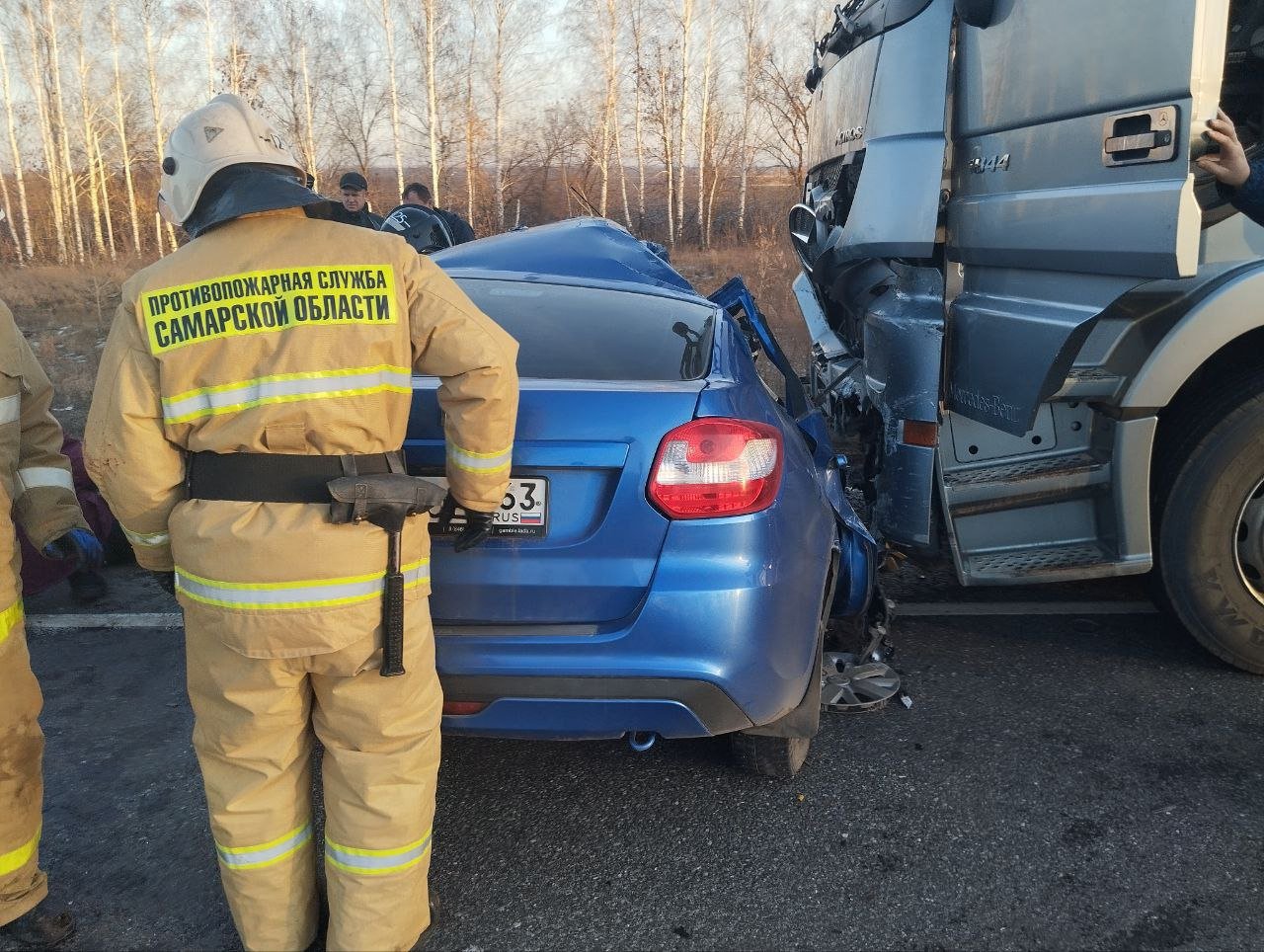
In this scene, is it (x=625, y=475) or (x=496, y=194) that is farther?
(x=496, y=194)

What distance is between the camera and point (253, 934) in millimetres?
2059

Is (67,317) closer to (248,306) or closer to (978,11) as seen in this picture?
(978,11)

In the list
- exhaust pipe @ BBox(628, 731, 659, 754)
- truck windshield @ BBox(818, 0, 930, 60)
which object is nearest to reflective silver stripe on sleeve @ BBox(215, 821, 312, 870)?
exhaust pipe @ BBox(628, 731, 659, 754)

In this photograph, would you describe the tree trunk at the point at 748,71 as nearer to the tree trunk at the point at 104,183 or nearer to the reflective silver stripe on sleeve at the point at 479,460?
the tree trunk at the point at 104,183

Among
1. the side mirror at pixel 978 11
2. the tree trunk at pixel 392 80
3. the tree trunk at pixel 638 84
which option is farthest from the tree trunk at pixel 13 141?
the side mirror at pixel 978 11

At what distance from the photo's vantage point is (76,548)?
239 centimetres

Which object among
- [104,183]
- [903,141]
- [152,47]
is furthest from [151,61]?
[903,141]

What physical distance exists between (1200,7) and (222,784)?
3104mm

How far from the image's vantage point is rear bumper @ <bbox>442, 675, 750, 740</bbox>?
2254 millimetres

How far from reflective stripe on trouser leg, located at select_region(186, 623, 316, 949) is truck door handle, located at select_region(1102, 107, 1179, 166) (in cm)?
263

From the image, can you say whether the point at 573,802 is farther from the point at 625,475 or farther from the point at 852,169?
the point at 852,169

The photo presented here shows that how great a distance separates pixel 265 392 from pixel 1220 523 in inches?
121

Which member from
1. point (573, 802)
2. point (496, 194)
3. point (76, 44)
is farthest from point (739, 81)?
point (573, 802)

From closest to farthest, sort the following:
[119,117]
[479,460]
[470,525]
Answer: [479,460]
[470,525]
[119,117]
